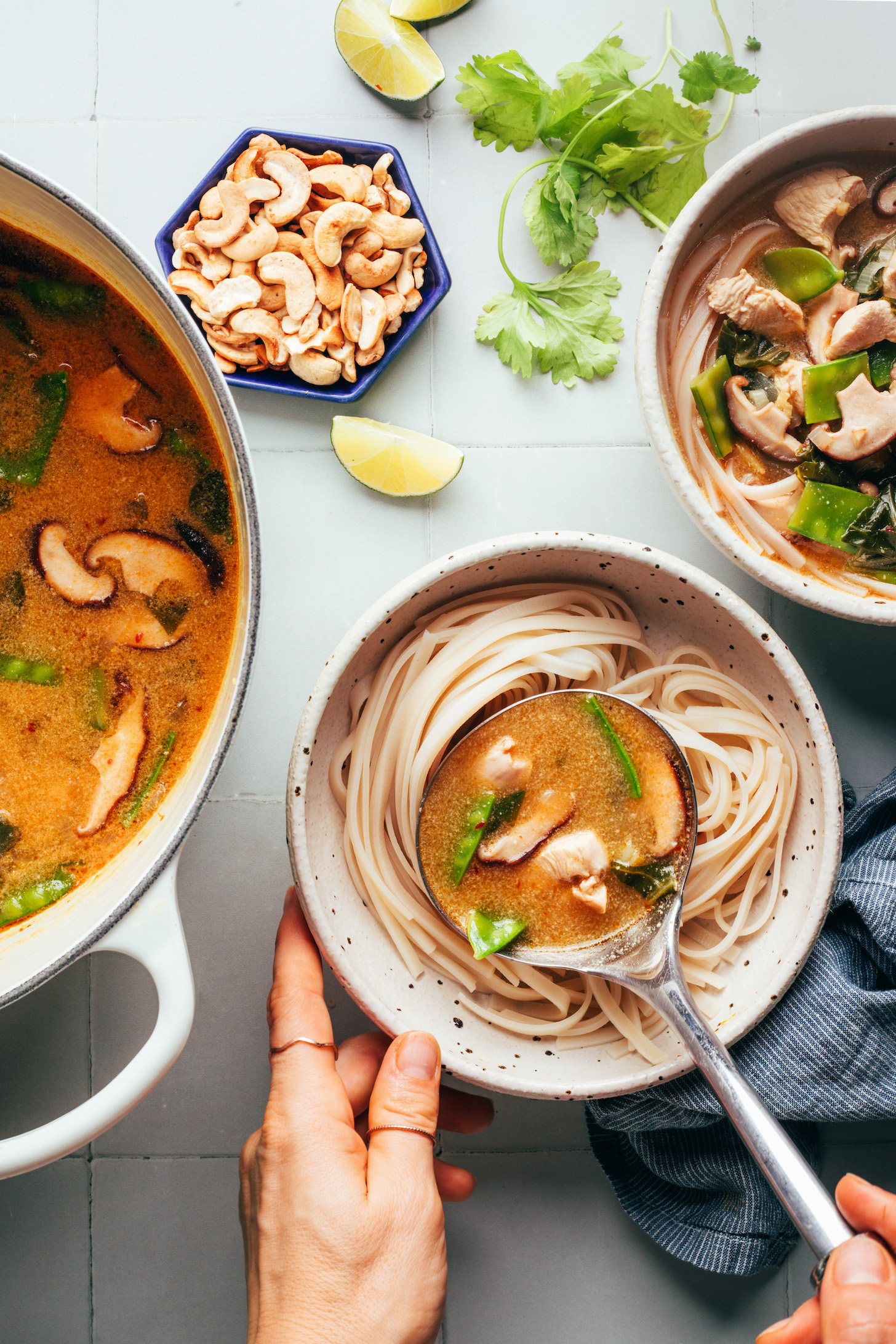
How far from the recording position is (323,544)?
1.95 meters

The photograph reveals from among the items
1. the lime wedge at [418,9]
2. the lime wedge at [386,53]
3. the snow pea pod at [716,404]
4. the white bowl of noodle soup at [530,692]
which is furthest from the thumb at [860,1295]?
the lime wedge at [418,9]

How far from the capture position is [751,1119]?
4.64ft

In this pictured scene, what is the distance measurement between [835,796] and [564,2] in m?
1.82

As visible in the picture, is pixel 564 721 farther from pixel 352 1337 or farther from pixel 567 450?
pixel 352 1337

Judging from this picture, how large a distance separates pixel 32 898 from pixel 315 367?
45.6 inches

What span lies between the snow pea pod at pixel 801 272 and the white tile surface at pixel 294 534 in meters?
0.30

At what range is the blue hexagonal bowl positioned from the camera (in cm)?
182

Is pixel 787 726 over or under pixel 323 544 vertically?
over

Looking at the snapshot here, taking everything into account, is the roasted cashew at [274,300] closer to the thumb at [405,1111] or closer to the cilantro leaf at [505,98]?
the cilantro leaf at [505,98]

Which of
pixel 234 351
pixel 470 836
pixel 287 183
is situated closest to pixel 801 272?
pixel 287 183

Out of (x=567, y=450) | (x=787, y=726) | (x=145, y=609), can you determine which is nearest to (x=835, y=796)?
(x=787, y=726)

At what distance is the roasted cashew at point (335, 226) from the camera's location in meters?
1.78

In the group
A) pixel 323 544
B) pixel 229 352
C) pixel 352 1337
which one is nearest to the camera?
pixel 352 1337

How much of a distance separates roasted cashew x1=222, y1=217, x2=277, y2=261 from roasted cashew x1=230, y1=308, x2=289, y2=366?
Result: 4.3 inches
